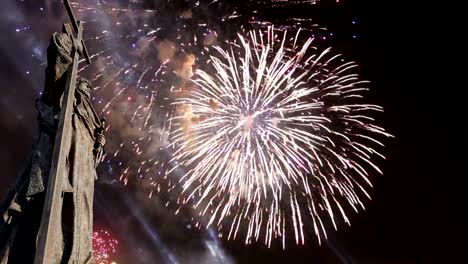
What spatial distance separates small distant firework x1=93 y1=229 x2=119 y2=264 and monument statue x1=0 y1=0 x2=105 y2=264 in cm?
2622

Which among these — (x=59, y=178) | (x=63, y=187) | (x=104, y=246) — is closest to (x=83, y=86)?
(x=63, y=187)

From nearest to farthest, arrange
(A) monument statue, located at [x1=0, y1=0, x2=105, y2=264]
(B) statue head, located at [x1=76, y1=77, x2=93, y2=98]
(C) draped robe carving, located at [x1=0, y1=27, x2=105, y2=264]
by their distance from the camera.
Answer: (A) monument statue, located at [x1=0, y1=0, x2=105, y2=264], (C) draped robe carving, located at [x1=0, y1=27, x2=105, y2=264], (B) statue head, located at [x1=76, y1=77, x2=93, y2=98]

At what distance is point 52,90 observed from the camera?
517cm

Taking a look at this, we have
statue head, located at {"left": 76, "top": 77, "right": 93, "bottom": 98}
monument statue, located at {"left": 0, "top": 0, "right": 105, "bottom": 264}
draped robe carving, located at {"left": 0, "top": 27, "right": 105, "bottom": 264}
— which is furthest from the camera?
statue head, located at {"left": 76, "top": 77, "right": 93, "bottom": 98}

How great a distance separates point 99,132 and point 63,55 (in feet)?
4.82

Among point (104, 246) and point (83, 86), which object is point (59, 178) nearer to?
point (83, 86)

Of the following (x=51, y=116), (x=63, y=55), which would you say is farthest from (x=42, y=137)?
(x=63, y=55)

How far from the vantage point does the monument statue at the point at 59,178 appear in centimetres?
420

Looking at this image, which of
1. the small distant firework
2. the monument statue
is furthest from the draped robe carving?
the small distant firework

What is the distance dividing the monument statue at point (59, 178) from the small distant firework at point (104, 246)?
26.2m

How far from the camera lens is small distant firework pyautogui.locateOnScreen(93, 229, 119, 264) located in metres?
29.8

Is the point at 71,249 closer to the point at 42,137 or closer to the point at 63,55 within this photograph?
the point at 42,137

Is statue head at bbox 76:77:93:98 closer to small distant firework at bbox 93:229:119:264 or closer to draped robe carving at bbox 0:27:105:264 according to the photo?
draped robe carving at bbox 0:27:105:264

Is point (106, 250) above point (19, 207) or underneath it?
above
